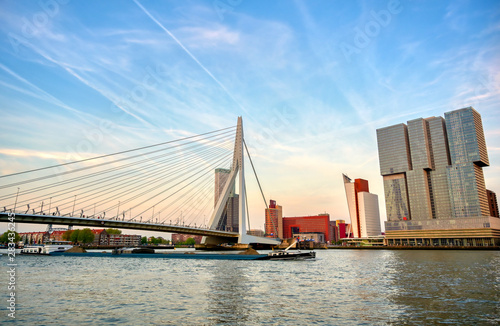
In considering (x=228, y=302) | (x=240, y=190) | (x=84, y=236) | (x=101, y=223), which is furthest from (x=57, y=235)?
(x=228, y=302)

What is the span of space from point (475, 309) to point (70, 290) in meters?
26.7

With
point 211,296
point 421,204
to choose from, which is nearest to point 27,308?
point 211,296

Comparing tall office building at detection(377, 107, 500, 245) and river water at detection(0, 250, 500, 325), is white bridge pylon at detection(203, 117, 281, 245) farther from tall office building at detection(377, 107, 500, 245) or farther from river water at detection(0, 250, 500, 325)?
tall office building at detection(377, 107, 500, 245)

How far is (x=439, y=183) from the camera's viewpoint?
598 ft

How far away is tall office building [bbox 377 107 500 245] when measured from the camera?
526ft

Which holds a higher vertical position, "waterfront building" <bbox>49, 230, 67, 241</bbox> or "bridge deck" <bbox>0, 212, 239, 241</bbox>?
"bridge deck" <bbox>0, 212, 239, 241</bbox>

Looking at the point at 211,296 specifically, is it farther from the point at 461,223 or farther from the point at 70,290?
the point at 461,223

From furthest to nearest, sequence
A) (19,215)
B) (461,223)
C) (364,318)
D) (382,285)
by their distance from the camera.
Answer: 1. (461,223)
2. (19,215)
3. (382,285)
4. (364,318)

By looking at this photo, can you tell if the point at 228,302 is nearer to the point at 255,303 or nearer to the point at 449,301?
the point at 255,303

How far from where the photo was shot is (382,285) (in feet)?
87.9

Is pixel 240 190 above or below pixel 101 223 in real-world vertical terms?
above

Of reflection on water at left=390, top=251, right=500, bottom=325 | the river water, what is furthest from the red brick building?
reflection on water at left=390, top=251, right=500, bottom=325

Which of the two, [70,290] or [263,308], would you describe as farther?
[70,290]

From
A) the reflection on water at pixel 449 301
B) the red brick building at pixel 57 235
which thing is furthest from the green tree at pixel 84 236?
the reflection on water at pixel 449 301
